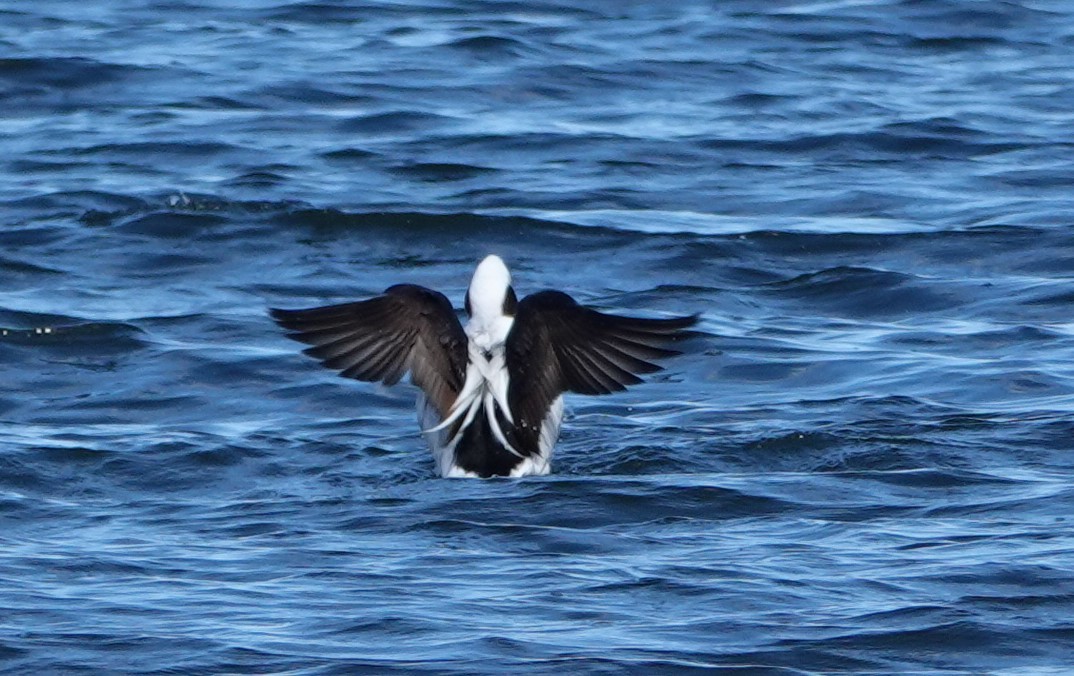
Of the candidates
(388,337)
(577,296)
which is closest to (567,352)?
(388,337)

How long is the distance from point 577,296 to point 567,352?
8.76 ft

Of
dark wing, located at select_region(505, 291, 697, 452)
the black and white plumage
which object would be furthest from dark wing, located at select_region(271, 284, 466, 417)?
dark wing, located at select_region(505, 291, 697, 452)

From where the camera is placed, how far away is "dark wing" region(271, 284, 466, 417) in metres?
7.89

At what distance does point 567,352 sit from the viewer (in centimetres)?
794

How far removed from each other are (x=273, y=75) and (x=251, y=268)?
16.0 ft

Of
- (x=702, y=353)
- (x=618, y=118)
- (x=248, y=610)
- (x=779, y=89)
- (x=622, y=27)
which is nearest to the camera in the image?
(x=248, y=610)

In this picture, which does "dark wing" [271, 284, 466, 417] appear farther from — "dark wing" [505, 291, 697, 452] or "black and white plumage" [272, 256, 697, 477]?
"dark wing" [505, 291, 697, 452]

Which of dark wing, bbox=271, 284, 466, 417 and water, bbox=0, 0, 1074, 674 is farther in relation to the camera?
dark wing, bbox=271, 284, 466, 417

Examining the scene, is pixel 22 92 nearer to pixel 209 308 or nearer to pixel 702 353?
pixel 209 308

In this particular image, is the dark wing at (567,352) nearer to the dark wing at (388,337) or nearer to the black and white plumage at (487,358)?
the black and white plumage at (487,358)

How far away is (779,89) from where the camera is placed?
1543 centimetres

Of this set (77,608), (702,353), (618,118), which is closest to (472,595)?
(77,608)

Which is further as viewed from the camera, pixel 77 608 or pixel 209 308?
pixel 209 308

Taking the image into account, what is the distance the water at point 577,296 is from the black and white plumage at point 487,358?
250 mm
